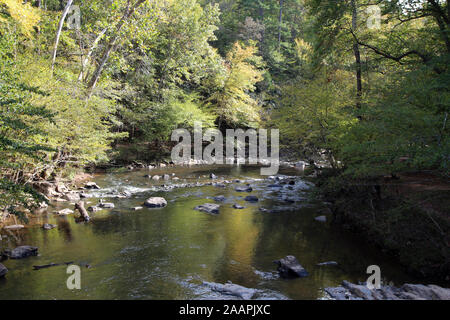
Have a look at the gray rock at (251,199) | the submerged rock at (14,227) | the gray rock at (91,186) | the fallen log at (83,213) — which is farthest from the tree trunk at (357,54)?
the gray rock at (91,186)

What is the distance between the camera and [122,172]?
1827cm

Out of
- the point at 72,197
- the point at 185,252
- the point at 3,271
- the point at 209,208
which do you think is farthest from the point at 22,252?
the point at 209,208

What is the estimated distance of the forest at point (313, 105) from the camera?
19.2 feet

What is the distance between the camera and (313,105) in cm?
1102

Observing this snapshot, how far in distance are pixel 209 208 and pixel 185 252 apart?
3428 millimetres

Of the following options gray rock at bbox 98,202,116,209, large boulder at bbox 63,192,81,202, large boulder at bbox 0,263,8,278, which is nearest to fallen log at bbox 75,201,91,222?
gray rock at bbox 98,202,116,209

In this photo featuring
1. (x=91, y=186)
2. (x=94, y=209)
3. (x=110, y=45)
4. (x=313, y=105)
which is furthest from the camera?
(x=91, y=186)

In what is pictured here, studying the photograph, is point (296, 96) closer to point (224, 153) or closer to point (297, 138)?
point (297, 138)

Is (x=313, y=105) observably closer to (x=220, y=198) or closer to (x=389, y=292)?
(x=220, y=198)

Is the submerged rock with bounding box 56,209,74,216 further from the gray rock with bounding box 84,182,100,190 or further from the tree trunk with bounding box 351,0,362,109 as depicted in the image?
the tree trunk with bounding box 351,0,362,109

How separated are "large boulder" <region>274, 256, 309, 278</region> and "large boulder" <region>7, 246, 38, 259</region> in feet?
17.9

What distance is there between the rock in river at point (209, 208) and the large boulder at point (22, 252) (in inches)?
201

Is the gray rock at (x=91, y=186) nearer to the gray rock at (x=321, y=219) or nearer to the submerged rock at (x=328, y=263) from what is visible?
the gray rock at (x=321, y=219)
